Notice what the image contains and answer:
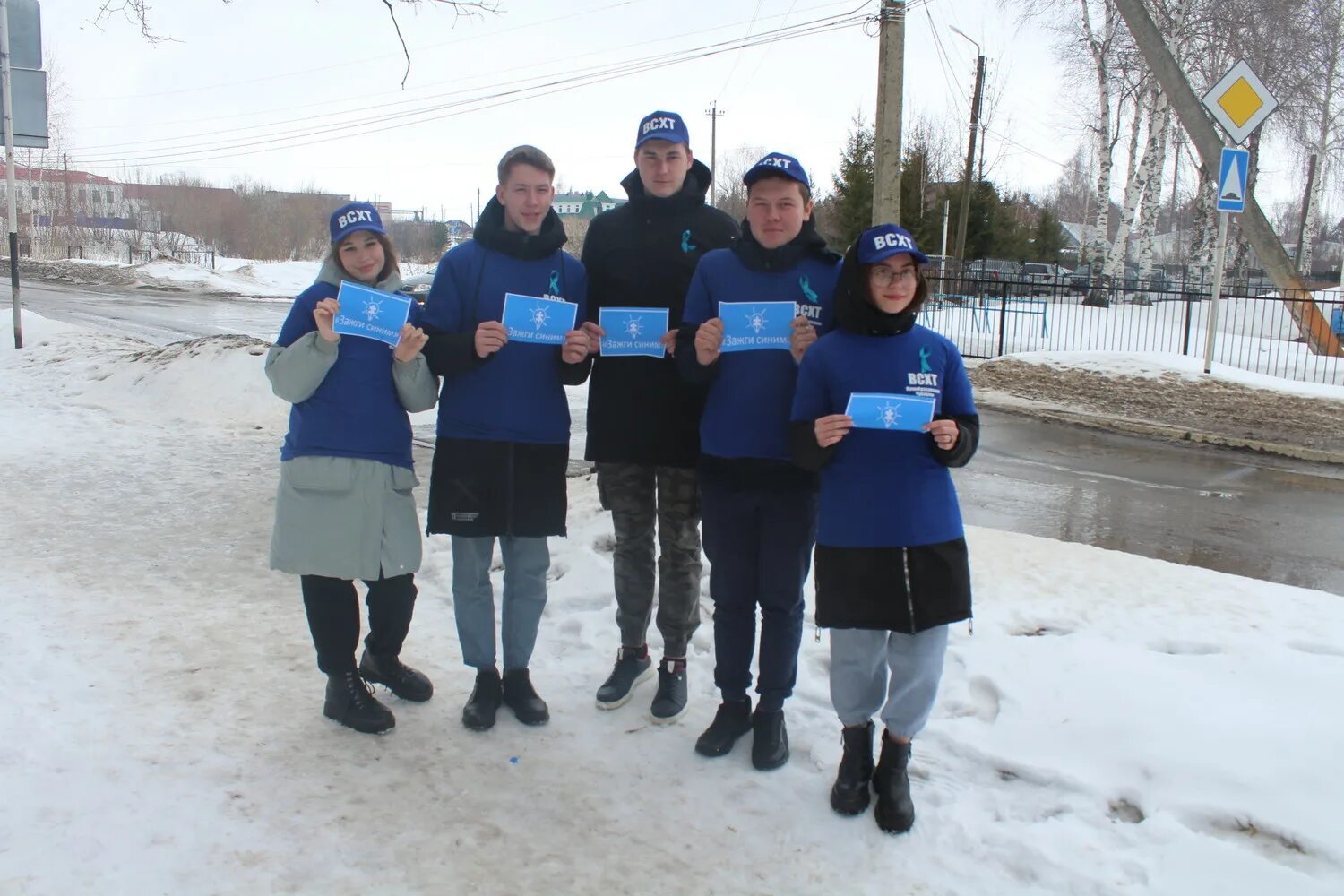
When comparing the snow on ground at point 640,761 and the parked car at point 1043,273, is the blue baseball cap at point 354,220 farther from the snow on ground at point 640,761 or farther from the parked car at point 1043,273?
the parked car at point 1043,273

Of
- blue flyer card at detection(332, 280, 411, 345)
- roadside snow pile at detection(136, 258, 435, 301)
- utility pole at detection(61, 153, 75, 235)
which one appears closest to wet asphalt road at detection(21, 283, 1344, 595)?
blue flyer card at detection(332, 280, 411, 345)

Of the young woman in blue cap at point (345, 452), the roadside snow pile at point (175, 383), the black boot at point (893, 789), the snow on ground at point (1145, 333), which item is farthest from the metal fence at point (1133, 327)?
the black boot at point (893, 789)

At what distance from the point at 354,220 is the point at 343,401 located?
25.6 inches

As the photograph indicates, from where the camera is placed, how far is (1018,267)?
Answer: 1582 inches

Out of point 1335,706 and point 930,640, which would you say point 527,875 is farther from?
point 1335,706

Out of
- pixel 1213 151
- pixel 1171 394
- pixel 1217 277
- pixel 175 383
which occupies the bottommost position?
pixel 175 383

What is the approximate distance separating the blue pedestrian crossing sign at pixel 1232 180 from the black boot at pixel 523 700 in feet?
35.3

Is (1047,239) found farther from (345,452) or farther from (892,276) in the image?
(345,452)

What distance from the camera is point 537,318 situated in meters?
3.53

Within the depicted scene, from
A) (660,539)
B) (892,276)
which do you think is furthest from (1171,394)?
(892,276)

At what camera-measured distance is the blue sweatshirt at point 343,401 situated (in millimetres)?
3459

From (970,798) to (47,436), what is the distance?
8557 mm

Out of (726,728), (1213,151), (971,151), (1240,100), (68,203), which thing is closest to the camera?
(726,728)

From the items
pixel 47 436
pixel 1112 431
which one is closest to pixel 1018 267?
pixel 1112 431
